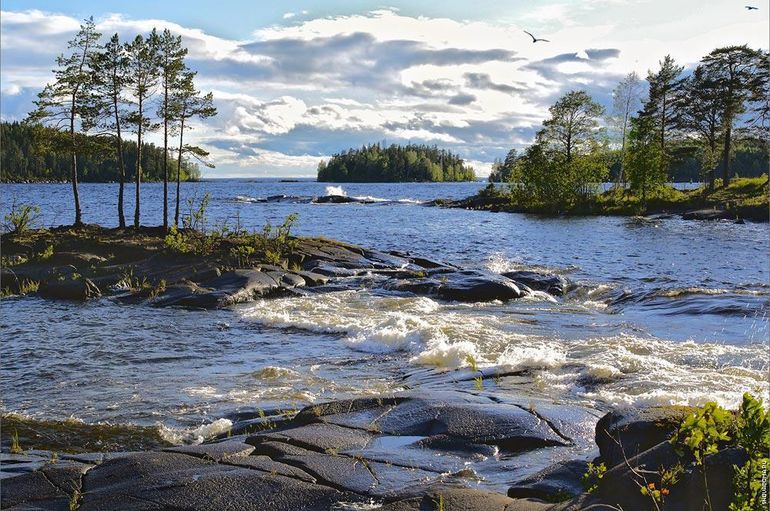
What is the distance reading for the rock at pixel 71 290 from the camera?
23.0m

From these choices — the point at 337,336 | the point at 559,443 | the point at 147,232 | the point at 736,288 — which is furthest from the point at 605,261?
the point at 559,443

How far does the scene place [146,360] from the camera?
14.3 metres

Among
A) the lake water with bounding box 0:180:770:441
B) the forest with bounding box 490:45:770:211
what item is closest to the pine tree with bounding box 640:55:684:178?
the forest with bounding box 490:45:770:211

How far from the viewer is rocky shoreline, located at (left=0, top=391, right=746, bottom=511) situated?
19.4 feet

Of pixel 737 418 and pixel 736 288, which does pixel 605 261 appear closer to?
pixel 736 288

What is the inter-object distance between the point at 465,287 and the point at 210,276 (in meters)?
9.03

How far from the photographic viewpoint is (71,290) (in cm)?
2319

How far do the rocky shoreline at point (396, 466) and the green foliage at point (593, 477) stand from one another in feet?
0.21

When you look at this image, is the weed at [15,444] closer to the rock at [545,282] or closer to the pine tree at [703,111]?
the rock at [545,282]

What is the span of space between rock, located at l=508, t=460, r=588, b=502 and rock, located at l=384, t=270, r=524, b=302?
50.0ft

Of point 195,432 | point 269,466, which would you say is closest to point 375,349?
point 195,432

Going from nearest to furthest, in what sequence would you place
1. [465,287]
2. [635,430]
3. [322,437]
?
[635,430]
[322,437]
[465,287]

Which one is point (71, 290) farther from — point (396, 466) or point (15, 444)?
point (396, 466)

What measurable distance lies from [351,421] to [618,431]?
12.0 feet
